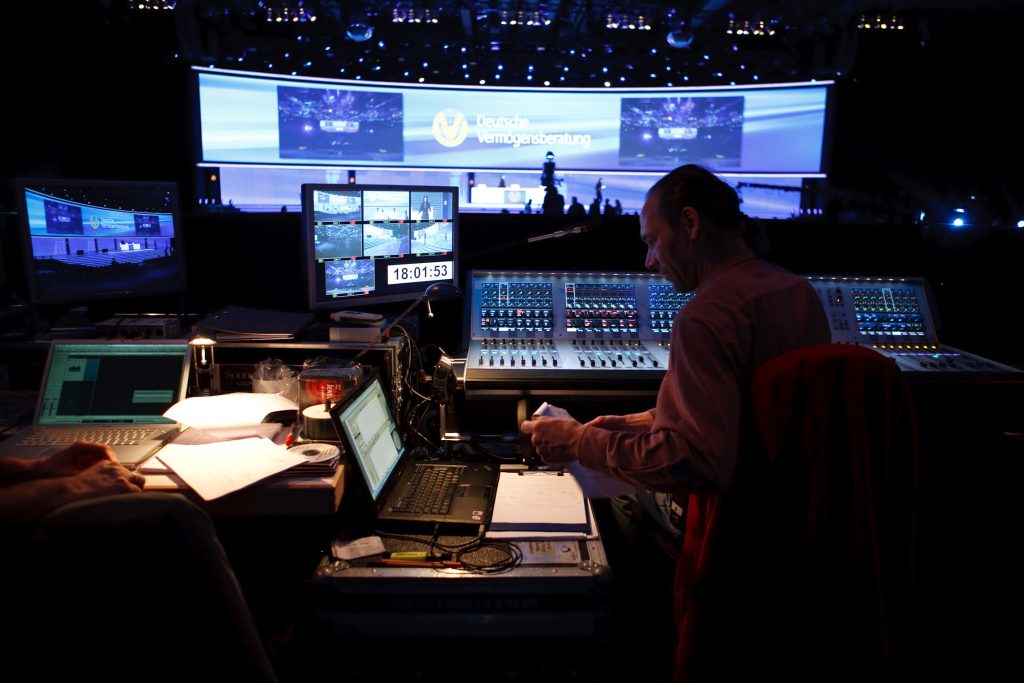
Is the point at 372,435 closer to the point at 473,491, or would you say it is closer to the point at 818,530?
the point at 473,491

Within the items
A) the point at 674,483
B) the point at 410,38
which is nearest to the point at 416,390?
the point at 674,483

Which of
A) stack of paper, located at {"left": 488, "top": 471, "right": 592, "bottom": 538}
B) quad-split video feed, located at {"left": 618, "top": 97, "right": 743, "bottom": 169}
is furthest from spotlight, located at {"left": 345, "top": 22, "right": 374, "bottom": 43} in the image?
stack of paper, located at {"left": 488, "top": 471, "right": 592, "bottom": 538}

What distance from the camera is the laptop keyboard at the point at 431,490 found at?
5.91 feet

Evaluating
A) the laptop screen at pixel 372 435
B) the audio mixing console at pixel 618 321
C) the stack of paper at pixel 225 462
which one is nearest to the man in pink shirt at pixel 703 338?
the laptop screen at pixel 372 435

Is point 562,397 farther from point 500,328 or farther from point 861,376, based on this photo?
point 861,376

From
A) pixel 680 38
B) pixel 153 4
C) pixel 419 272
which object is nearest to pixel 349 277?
pixel 419 272

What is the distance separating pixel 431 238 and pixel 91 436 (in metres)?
1.35

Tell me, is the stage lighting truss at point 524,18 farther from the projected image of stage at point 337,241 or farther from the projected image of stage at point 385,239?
the projected image of stage at point 337,241

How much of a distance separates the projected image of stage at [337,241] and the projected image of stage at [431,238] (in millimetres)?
251

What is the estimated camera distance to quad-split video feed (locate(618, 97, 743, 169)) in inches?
219

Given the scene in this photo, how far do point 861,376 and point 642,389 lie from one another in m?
1.25

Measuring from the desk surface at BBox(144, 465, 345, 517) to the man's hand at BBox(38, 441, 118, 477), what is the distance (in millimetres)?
128

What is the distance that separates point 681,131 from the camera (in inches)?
221

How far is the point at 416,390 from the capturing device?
2.45 metres
